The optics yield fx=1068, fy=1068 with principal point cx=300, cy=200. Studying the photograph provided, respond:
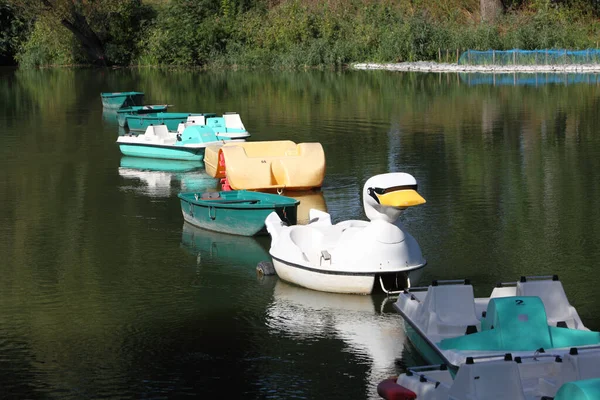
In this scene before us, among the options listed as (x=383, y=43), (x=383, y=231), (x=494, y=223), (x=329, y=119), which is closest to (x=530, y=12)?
(x=383, y=43)

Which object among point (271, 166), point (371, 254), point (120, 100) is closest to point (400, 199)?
point (371, 254)

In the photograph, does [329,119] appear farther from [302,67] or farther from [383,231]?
[302,67]

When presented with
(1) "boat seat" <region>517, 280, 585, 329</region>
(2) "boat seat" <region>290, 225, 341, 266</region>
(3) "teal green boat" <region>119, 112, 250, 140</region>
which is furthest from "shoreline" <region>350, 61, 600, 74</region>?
(1) "boat seat" <region>517, 280, 585, 329</region>

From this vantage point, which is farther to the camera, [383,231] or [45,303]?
[45,303]

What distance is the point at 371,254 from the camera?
11820 mm

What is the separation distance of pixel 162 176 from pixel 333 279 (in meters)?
10.6

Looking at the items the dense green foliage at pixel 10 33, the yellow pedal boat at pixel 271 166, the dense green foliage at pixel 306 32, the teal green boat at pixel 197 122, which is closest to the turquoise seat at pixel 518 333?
the yellow pedal boat at pixel 271 166

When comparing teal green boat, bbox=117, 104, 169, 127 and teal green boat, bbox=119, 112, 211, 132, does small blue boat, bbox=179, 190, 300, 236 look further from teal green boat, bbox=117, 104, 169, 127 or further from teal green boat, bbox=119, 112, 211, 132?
teal green boat, bbox=117, 104, 169, 127

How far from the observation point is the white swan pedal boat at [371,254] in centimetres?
1164

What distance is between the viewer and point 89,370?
33.5 ft

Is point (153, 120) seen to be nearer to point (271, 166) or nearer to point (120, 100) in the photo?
point (120, 100)

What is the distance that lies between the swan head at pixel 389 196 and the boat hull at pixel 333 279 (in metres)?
0.67

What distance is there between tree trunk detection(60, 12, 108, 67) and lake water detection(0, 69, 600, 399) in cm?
3358

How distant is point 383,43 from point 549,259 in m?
43.4
